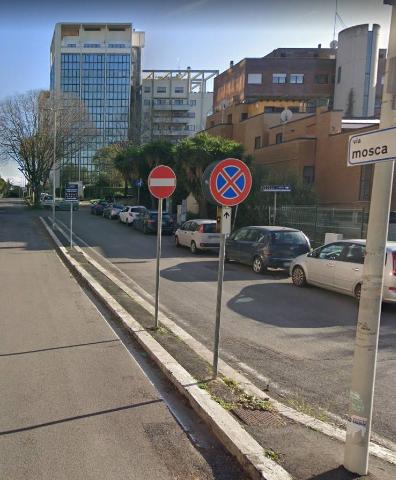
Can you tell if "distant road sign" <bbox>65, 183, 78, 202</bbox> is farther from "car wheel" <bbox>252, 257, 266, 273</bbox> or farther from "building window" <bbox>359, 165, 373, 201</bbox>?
"building window" <bbox>359, 165, 373, 201</bbox>

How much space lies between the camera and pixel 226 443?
12.5 ft

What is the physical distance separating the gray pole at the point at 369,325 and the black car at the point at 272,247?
35.8ft

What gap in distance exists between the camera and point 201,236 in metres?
19.3

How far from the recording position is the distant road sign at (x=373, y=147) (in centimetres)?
304

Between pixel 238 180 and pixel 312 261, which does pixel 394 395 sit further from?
pixel 312 261

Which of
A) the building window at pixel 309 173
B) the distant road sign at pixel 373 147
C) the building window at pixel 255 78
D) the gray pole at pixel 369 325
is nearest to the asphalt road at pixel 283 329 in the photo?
the gray pole at pixel 369 325

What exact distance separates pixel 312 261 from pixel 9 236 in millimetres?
19172

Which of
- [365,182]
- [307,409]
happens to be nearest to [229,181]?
[307,409]

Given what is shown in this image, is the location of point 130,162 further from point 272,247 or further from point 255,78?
point 272,247

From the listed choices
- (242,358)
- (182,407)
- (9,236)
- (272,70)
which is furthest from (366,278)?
(272,70)

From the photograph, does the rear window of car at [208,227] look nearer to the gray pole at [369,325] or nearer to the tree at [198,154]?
the tree at [198,154]

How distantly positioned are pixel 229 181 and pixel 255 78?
5739 centimetres

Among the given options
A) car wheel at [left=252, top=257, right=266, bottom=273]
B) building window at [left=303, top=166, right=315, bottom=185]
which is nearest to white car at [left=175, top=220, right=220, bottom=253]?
car wheel at [left=252, top=257, right=266, bottom=273]

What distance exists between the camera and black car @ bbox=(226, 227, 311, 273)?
14195 mm
